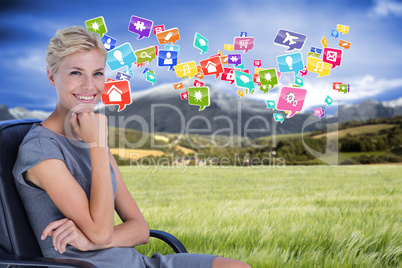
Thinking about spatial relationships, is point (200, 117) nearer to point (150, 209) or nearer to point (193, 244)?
point (150, 209)

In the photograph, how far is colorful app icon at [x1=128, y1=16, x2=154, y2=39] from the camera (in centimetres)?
569

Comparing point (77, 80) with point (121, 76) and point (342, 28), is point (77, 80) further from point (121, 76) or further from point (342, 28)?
point (342, 28)

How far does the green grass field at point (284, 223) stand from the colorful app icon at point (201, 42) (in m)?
2.30

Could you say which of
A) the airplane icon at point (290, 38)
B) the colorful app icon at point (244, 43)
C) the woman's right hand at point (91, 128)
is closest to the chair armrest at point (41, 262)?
the woman's right hand at point (91, 128)

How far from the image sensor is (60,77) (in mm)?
1488

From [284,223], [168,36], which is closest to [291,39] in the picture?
[168,36]

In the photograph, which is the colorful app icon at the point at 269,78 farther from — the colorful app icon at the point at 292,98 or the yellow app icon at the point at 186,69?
the yellow app icon at the point at 186,69

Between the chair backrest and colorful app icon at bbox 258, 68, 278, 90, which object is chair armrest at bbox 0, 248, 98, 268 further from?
colorful app icon at bbox 258, 68, 278, 90

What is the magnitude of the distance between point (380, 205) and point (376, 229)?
165 centimetres

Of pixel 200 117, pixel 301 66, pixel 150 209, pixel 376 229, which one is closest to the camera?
pixel 376 229

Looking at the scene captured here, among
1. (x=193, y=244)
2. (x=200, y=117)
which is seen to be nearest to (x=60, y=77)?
(x=193, y=244)

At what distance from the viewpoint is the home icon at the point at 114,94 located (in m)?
5.90

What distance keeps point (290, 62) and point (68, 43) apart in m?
5.99

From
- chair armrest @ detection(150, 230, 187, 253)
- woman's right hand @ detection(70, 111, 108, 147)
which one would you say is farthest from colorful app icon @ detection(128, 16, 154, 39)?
woman's right hand @ detection(70, 111, 108, 147)
